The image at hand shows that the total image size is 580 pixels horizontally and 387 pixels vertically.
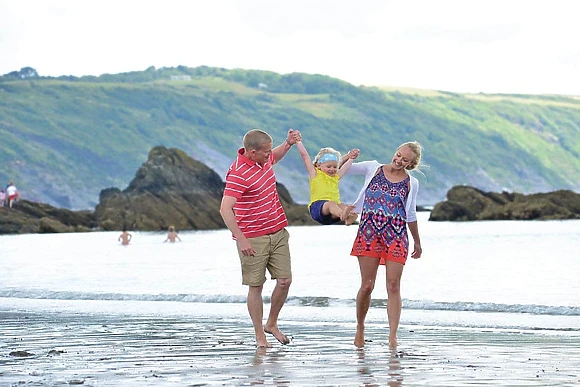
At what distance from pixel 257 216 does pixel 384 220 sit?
112cm

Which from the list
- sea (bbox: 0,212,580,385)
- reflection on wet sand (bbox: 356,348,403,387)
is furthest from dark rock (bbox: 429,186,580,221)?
reflection on wet sand (bbox: 356,348,403,387)

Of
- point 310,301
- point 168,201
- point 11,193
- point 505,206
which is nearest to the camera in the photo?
point 310,301

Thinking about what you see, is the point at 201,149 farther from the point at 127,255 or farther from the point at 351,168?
the point at 351,168

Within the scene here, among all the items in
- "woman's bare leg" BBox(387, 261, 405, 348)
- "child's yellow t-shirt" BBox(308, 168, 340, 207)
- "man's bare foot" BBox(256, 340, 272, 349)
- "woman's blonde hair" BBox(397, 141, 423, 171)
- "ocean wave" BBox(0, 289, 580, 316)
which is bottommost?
"man's bare foot" BBox(256, 340, 272, 349)

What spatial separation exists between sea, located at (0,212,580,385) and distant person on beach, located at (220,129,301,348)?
63cm

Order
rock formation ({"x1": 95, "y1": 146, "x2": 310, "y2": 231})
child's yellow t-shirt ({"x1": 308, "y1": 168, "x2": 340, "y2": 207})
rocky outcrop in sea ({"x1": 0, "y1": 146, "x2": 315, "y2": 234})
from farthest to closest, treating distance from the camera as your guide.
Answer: rock formation ({"x1": 95, "y1": 146, "x2": 310, "y2": 231})
rocky outcrop in sea ({"x1": 0, "y1": 146, "x2": 315, "y2": 234})
child's yellow t-shirt ({"x1": 308, "y1": 168, "x2": 340, "y2": 207})

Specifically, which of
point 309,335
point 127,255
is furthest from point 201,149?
point 309,335

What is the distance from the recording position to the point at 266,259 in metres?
10.0

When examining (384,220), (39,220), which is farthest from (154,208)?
(384,220)

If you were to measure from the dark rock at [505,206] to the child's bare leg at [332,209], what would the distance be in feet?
196

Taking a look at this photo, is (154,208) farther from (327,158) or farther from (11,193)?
(327,158)

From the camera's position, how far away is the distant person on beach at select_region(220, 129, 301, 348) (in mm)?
9680

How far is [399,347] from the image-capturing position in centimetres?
→ 995

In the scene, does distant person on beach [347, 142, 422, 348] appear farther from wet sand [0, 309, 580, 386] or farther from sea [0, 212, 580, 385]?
sea [0, 212, 580, 385]
